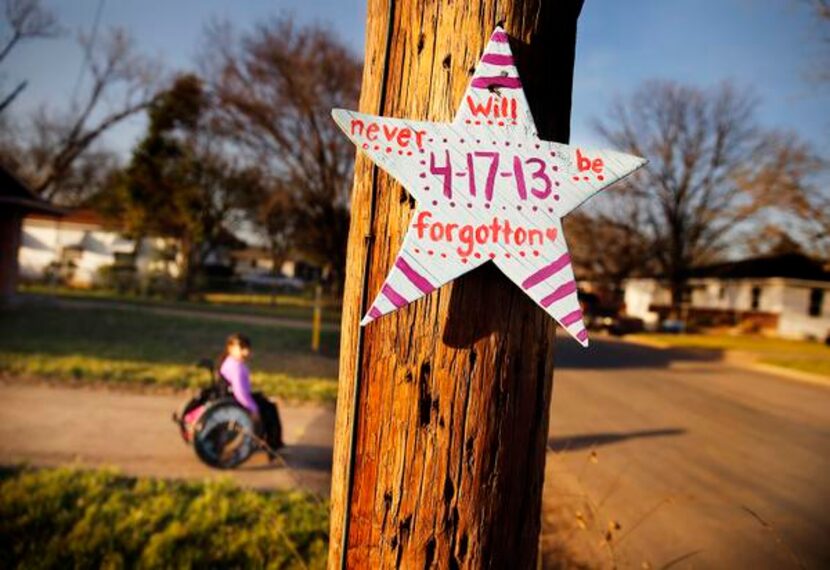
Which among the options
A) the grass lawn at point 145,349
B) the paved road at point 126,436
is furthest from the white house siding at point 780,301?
the paved road at point 126,436

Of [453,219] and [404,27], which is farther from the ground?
[404,27]

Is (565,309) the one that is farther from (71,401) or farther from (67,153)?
(67,153)

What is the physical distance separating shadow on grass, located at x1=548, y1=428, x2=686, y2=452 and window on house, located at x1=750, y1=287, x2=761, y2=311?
30048 mm

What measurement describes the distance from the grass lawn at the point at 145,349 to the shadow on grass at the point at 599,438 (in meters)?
3.13

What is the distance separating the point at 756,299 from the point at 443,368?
1458 inches

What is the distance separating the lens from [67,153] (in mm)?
27359

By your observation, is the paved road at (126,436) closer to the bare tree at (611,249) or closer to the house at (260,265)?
the bare tree at (611,249)

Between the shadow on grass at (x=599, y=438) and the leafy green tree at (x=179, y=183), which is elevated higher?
the leafy green tree at (x=179, y=183)

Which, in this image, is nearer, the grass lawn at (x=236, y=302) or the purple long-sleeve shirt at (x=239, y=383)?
the purple long-sleeve shirt at (x=239, y=383)

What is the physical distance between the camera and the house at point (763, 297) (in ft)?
97.4

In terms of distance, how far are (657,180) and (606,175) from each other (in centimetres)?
3712

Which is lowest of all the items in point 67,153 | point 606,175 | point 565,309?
point 565,309

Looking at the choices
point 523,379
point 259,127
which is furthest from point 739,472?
point 259,127

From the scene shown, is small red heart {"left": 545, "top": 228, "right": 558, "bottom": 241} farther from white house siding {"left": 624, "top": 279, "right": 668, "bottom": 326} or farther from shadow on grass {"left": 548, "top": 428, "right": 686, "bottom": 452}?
white house siding {"left": 624, "top": 279, "right": 668, "bottom": 326}
